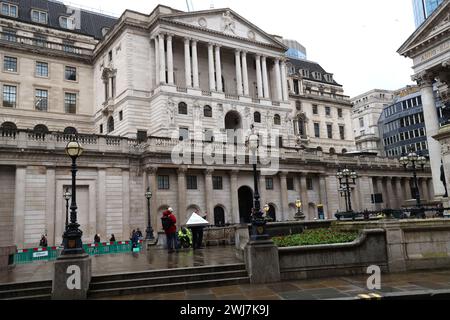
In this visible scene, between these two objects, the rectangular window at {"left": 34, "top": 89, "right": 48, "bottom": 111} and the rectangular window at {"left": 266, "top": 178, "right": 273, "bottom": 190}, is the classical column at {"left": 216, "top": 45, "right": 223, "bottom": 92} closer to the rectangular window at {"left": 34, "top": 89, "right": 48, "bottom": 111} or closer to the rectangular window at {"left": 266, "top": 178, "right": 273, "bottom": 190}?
the rectangular window at {"left": 266, "top": 178, "right": 273, "bottom": 190}

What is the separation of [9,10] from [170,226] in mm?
49515

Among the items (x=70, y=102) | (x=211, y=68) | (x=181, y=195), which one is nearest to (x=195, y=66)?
(x=211, y=68)

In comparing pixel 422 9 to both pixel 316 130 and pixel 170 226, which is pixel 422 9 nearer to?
pixel 316 130

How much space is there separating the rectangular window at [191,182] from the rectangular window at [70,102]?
77.1 ft

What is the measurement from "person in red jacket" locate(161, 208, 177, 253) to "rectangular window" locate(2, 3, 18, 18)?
4845 cm

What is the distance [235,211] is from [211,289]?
28915 millimetres

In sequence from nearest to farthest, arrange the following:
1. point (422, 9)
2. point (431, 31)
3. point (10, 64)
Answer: point (431, 31), point (10, 64), point (422, 9)

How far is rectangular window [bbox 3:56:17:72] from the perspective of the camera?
1925 inches

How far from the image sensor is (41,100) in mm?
50750

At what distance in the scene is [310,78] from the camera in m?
79.8
